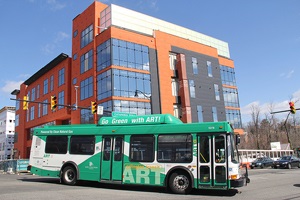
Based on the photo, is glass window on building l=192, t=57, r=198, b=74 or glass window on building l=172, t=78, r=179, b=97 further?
glass window on building l=192, t=57, r=198, b=74

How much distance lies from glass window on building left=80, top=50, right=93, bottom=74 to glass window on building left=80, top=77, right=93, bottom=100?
1912 mm

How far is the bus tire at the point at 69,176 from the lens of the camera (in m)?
14.7

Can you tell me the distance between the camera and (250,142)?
318 ft

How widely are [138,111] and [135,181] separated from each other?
28510 millimetres

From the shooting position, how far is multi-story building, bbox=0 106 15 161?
95062mm

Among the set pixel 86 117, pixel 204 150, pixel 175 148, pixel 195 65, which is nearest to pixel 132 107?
pixel 86 117

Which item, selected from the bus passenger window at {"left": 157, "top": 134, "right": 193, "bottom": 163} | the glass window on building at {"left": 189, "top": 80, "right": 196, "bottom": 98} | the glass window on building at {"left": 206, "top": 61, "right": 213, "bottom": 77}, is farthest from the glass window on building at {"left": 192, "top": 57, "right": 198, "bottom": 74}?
the bus passenger window at {"left": 157, "top": 134, "right": 193, "bottom": 163}

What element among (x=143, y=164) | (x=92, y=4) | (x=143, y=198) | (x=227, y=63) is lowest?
(x=143, y=198)

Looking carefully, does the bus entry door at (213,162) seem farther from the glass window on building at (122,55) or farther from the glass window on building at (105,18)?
the glass window on building at (105,18)

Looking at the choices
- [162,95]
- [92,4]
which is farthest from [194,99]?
[92,4]

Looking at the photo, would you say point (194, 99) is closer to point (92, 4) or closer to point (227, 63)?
point (227, 63)

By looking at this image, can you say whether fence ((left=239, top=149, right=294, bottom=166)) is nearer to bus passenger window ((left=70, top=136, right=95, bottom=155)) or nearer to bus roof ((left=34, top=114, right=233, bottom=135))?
bus roof ((left=34, top=114, right=233, bottom=135))

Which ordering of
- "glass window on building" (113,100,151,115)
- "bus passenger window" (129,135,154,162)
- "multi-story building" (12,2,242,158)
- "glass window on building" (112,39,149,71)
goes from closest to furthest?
"bus passenger window" (129,135,154,162) → "glass window on building" (113,100,151,115) → "glass window on building" (112,39,149,71) → "multi-story building" (12,2,242,158)

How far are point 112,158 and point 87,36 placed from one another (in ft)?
119
